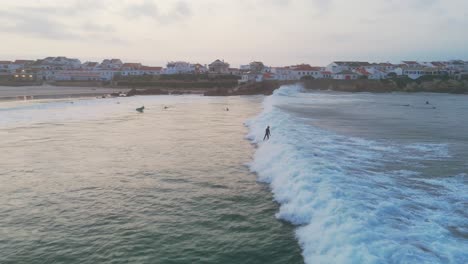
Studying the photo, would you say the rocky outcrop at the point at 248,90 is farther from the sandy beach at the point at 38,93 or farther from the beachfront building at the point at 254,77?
Result: the sandy beach at the point at 38,93

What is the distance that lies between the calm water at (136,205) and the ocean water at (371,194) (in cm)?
80

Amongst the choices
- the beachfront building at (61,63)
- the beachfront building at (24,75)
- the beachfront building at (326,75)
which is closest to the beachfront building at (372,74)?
the beachfront building at (326,75)

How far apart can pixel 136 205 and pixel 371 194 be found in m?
7.75

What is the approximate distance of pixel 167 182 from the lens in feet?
47.1

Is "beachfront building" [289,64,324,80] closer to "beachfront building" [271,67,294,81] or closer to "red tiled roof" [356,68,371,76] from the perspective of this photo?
"beachfront building" [271,67,294,81]

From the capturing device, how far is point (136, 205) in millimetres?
11805

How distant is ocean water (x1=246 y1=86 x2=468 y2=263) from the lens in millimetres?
7996

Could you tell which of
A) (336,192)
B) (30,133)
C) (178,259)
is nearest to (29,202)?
(178,259)

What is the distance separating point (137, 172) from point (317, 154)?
8527 mm

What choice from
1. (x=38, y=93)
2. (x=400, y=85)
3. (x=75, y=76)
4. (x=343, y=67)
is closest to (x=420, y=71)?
(x=400, y=85)

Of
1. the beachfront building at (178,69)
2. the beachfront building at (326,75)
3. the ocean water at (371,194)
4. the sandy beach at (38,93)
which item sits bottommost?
the ocean water at (371,194)

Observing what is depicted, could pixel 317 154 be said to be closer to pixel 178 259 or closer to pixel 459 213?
pixel 459 213

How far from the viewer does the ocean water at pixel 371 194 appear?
26.2 ft

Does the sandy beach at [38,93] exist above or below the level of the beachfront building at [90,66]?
below
